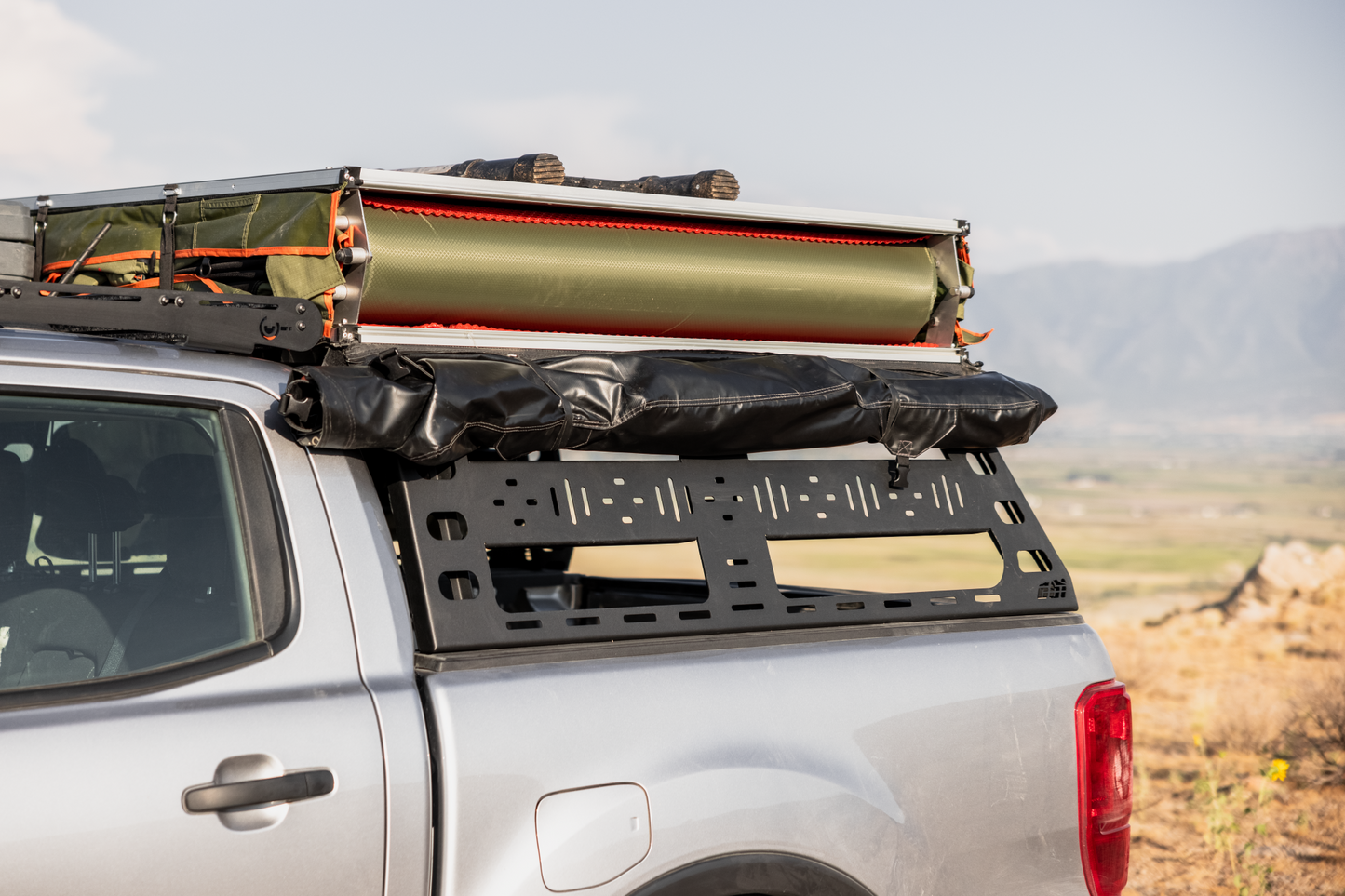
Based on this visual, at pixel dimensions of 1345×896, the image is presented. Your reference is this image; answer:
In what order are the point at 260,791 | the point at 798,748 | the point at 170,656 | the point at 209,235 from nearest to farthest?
the point at 260,791, the point at 170,656, the point at 798,748, the point at 209,235

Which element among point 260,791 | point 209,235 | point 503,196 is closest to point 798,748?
point 260,791

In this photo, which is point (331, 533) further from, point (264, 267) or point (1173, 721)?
point (1173, 721)

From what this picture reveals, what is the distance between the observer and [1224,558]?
59.7m

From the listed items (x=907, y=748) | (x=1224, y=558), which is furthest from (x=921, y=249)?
(x=1224, y=558)

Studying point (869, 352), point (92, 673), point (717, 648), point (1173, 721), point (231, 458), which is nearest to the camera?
point (92, 673)

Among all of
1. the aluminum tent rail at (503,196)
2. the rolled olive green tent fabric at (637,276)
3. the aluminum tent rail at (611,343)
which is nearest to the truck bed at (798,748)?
the aluminum tent rail at (611,343)

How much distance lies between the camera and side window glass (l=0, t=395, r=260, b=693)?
2057 mm

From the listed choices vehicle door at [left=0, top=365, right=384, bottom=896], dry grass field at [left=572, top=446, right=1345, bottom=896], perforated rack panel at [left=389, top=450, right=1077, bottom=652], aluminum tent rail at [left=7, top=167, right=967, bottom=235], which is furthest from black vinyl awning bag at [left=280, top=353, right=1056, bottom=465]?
dry grass field at [left=572, top=446, right=1345, bottom=896]

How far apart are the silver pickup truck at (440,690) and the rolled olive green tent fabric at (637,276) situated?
13.8 inches

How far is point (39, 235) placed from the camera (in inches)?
112

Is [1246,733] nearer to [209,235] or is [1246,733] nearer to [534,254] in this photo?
[534,254]

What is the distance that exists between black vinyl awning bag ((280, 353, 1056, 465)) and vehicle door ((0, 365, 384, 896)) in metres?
0.17

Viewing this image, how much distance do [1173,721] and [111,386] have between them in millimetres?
11018

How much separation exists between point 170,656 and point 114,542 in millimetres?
321
